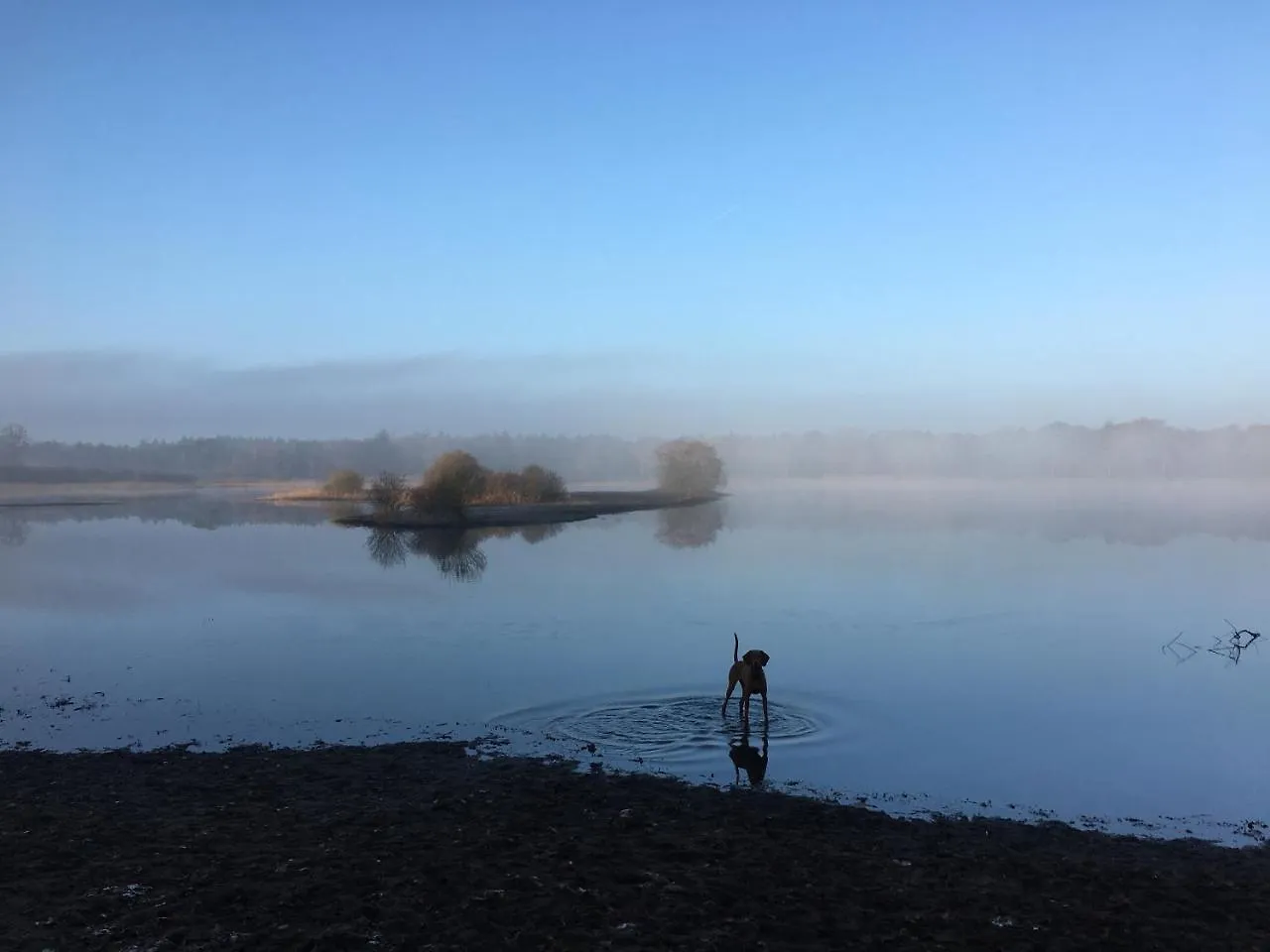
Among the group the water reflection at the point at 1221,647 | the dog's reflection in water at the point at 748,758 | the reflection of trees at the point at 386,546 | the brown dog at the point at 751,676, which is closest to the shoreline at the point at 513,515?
the reflection of trees at the point at 386,546

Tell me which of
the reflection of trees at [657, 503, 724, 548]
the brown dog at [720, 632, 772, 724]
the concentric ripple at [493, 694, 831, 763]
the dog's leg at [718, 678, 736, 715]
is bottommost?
the reflection of trees at [657, 503, 724, 548]

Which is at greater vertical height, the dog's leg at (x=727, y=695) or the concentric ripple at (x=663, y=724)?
the dog's leg at (x=727, y=695)

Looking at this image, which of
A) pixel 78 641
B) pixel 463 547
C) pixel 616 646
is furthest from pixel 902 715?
pixel 463 547

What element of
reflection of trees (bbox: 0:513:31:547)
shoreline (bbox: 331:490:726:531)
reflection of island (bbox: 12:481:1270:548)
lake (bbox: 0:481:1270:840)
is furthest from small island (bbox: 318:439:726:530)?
lake (bbox: 0:481:1270:840)

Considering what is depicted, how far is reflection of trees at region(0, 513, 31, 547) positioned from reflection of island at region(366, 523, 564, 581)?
77.3 ft

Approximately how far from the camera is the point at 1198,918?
8.50m

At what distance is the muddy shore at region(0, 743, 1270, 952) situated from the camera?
8047 millimetres

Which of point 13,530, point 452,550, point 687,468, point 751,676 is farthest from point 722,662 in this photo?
point 687,468

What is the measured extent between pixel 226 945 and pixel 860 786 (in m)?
8.39

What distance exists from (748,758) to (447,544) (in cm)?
4818

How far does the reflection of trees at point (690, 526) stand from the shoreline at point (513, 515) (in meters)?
5.65

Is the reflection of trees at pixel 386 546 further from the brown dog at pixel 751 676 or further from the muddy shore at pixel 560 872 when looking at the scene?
the muddy shore at pixel 560 872

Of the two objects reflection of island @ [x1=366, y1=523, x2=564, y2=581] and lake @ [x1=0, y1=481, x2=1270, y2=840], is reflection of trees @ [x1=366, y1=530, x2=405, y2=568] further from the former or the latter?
lake @ [x1=0, y1=481, x2=1270, y2=840]

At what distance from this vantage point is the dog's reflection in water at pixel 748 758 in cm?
1333
